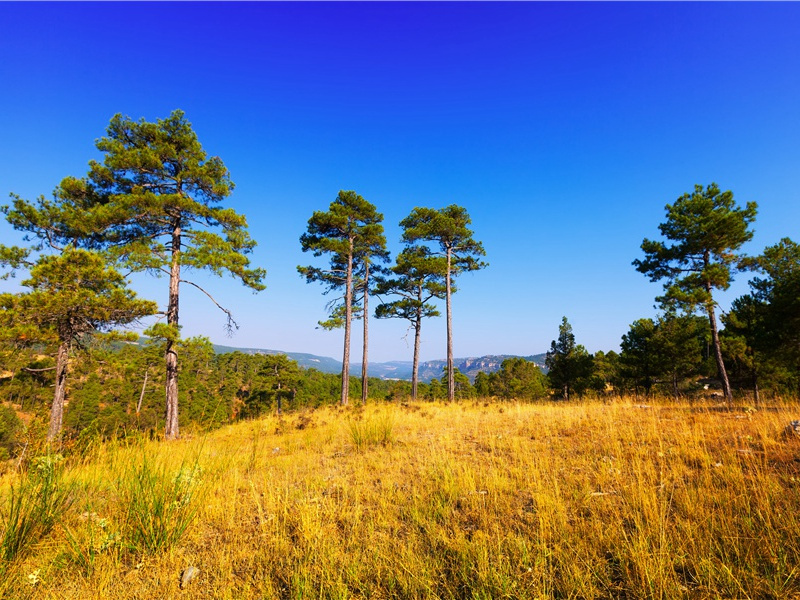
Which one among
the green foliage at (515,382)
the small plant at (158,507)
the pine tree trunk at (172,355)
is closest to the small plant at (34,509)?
the small plant at (158,507)

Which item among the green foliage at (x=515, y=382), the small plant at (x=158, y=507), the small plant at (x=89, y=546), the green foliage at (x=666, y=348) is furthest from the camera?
the green foliage at (x=515, y=382)

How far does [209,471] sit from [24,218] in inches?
538

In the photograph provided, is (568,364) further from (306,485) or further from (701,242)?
(306,485)

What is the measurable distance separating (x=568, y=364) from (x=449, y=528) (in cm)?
3024

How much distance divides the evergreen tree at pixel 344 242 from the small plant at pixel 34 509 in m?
13.2

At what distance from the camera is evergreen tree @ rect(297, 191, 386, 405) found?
648 inches

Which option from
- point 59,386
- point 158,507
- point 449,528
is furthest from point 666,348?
point 59,386

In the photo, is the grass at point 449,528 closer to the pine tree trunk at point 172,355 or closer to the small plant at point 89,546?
the small plant at point 89,546

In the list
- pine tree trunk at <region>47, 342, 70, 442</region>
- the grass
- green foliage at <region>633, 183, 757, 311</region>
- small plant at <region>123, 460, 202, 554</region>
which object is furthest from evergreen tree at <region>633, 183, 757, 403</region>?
pine tree trunk at <region>47, 342, 70, 442</region>

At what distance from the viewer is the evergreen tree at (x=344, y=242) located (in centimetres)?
1647

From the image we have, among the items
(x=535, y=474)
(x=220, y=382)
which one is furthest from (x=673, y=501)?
(x=220, y=382)

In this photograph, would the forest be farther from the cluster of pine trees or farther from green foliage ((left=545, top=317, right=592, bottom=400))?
green foliage ((left=545, top=317, right=592, bottom=400))

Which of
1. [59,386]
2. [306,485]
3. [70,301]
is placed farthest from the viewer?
[59,386]

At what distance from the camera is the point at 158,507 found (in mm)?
2916
